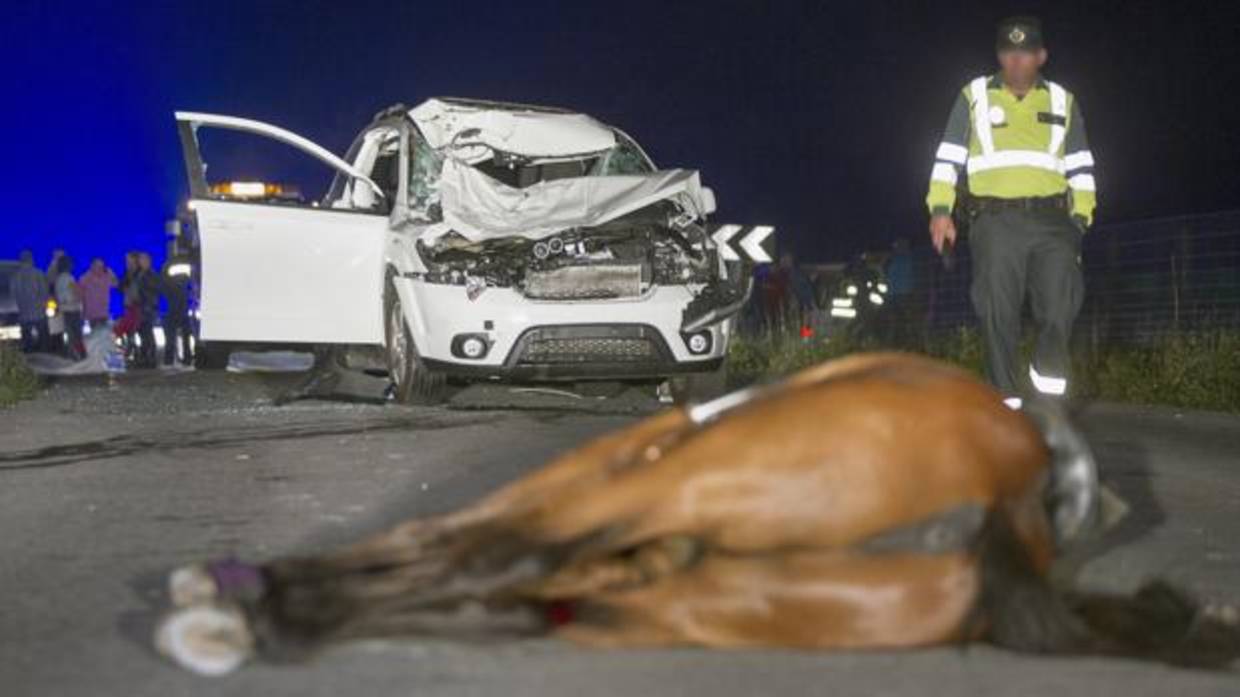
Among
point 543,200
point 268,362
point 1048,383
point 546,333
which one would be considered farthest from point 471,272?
point 268,362

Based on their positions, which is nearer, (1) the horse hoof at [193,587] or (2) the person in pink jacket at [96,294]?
(1) the horse hoof at [193,587]

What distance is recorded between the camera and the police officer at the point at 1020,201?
866 centimetres

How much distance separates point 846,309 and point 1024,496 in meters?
18.3

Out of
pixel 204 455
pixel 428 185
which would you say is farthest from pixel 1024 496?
pixel 428 185

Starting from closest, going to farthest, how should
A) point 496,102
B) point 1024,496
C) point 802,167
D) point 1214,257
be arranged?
point 1024,496, point 496,102, point 1214,257, point 802,167

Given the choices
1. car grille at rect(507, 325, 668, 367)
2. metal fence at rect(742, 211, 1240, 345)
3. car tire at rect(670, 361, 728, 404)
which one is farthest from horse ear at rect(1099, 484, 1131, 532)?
metal fence at rect(742, 211, 1240, 345)

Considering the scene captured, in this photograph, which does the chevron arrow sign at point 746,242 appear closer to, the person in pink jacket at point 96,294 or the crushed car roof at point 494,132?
the crushed car roof at point 494,132

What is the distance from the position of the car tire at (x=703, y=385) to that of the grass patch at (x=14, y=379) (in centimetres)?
487

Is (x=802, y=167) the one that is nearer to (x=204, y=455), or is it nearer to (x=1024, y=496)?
(x=204, y=455)

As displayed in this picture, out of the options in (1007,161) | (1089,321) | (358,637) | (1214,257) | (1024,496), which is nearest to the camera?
(358,637)

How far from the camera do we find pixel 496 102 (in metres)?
13.4

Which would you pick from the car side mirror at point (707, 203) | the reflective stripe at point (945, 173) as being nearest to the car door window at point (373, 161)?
the car side mirror at point (707, 203)

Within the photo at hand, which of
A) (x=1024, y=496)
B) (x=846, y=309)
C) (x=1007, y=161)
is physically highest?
(x=1007, y=161)

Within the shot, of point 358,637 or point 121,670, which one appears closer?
point 358,637
